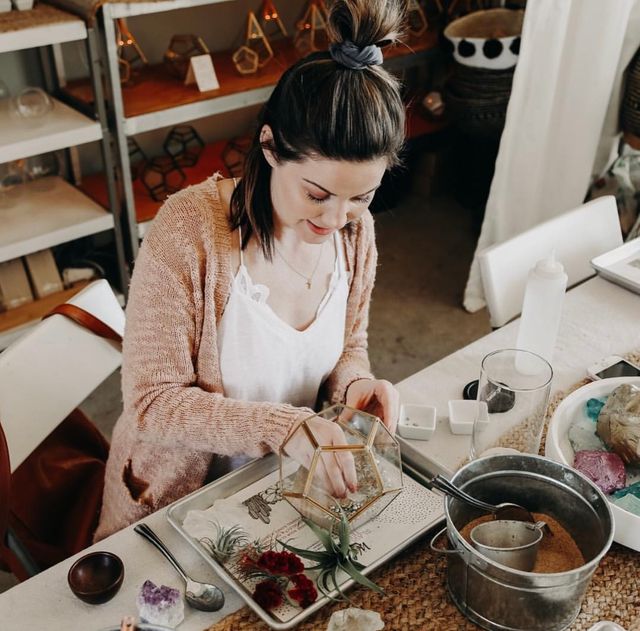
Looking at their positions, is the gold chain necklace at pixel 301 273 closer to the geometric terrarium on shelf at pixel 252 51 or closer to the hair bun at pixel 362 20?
the hair bun at pixel 362 20

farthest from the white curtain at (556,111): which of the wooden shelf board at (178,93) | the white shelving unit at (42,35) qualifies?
the white shelving unit at (42,35)

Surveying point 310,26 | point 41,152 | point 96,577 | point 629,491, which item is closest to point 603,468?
point 629,491

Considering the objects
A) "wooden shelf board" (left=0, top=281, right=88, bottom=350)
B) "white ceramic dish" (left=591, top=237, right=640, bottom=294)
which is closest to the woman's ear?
"white ceramic dish" (left=591, top=237, right=640, bottom=294)

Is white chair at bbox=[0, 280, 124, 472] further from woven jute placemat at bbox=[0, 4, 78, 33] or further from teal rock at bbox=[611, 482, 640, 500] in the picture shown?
woven jute placemat at bbox=[0, 4, 78, 33]

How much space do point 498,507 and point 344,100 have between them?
1.84 ft

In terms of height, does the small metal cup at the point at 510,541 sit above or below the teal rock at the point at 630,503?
above

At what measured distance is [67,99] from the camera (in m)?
2.55

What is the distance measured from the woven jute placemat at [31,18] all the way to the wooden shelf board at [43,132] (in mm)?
284

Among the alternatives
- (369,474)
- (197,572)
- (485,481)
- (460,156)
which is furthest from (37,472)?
(460,156)

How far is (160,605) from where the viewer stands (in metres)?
0.93

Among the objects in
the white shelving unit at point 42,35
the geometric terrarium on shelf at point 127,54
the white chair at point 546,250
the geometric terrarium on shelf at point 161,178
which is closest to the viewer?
the white chair at point 546,250

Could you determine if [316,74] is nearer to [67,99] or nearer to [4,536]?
[4,536]

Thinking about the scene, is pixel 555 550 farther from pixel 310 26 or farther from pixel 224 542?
pixel 310 26

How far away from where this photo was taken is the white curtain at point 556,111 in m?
2.54
